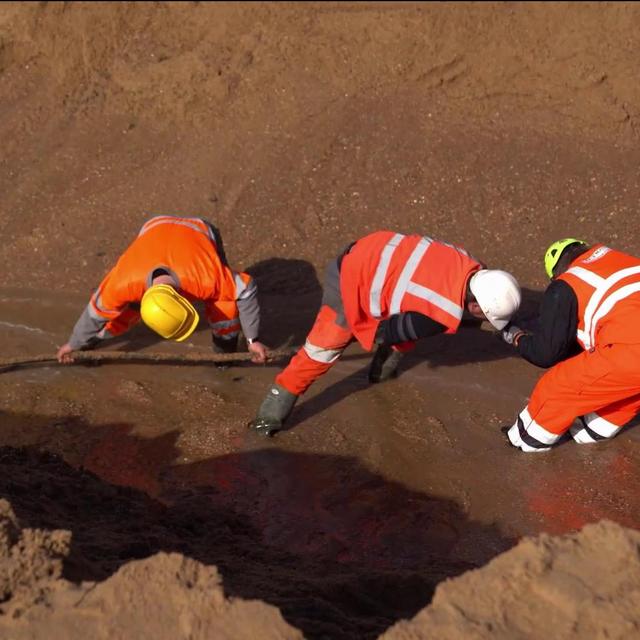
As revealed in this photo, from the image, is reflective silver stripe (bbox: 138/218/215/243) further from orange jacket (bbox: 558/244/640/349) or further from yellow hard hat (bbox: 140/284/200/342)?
orange jacket (bbox: 558/244/640/349)

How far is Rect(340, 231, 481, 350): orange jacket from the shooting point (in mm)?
5332

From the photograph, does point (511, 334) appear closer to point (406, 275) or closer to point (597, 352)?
point (597, 352)

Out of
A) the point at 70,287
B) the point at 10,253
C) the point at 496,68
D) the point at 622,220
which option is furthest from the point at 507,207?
the point at 10,253

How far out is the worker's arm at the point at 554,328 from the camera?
5219 millimetres

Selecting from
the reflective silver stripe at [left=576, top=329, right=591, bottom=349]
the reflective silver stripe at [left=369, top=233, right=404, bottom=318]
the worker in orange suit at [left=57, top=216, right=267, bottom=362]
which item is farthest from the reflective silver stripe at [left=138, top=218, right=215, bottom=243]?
the reflective silver stripe at [left=576, top=329, right=591, bottom=349]

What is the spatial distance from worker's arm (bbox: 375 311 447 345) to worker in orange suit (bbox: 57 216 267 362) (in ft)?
3.32

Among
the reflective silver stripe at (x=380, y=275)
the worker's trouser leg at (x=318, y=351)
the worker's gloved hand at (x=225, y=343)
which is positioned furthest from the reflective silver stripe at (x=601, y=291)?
the worker's gloved hand at (x=225, y=343)

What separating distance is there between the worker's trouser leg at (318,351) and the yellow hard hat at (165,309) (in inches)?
29.3

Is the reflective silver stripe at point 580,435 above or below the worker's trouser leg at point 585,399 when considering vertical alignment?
below

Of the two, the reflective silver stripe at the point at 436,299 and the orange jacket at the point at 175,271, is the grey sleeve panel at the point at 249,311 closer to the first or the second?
the orange jacket at the point at 175,271

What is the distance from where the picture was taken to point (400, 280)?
213 inches

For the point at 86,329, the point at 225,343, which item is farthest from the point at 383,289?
the point at 86,329

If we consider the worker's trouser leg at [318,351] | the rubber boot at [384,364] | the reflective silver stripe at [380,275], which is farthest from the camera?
the rubber boot at [384,364]

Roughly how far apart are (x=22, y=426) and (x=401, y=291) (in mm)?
2770
